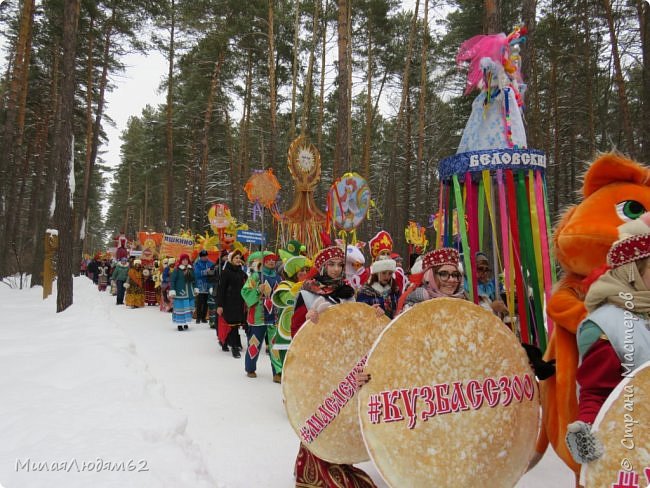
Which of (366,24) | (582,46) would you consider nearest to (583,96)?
(582,46)

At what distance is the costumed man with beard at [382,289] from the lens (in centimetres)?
476

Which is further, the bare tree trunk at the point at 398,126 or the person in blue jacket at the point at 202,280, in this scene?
the bare tree trunk at the point at 398,126

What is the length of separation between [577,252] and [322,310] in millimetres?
1599

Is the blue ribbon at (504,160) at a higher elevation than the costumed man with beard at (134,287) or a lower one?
higher

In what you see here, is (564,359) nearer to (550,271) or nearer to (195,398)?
(550,271)

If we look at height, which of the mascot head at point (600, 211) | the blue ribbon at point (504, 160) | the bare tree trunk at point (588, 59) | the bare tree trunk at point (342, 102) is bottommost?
the mascot head at point (600, 211)

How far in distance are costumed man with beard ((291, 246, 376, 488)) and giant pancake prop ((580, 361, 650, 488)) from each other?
153 centimetres

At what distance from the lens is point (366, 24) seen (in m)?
19.7

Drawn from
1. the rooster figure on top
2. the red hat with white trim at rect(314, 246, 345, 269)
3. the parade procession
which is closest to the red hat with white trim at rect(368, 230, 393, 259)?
the parade procession

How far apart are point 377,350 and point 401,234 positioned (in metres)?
21.8

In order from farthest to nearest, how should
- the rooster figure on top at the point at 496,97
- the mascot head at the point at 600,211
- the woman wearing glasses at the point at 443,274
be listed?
the rooster figure on top at the point at 496,97
the woman wearing glasses at the point at 443,274
the mascot head at the point at 600,211

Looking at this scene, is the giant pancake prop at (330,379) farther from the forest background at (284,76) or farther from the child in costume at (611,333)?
the forest background at (284,76)

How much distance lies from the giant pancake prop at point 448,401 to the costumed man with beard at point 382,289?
7.70ft

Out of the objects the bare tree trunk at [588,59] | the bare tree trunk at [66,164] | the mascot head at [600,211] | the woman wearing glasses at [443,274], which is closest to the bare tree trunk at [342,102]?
the bare tree trunk at [66,164]
